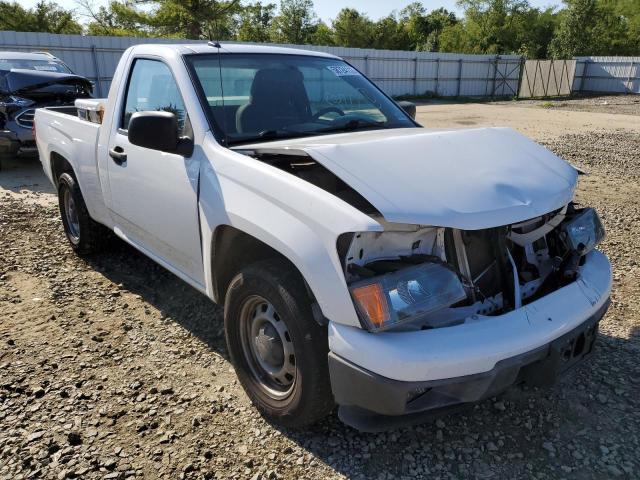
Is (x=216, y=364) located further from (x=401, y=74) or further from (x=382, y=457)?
(x=401, y=74)

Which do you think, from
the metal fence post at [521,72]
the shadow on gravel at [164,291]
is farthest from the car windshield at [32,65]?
the metal fence post at [521,72]

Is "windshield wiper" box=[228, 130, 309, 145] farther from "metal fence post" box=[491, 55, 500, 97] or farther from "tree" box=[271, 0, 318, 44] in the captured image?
"tree" box=[271, 0, 318, 44]

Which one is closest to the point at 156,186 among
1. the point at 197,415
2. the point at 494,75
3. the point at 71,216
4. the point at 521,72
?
the point at 197,415

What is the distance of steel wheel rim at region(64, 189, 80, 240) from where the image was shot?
16.3 ft

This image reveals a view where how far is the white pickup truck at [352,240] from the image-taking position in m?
2.06

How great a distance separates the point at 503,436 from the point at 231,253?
169 centimetres

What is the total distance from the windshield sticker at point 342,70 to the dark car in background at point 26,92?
7058 mm

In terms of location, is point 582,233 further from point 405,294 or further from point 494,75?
point 494,75

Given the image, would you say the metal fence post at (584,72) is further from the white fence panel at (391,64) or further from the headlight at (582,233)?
the headlight at (582,233)

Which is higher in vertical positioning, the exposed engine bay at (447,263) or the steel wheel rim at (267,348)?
the exposed engine bay at (447,263)

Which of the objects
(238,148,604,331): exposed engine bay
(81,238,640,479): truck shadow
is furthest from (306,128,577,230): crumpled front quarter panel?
(81,238,640,479): truck shadow

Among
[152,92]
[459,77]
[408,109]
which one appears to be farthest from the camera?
[459,77]

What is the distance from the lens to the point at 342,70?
3.97 metres

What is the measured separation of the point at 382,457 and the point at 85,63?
20516 millimetres
